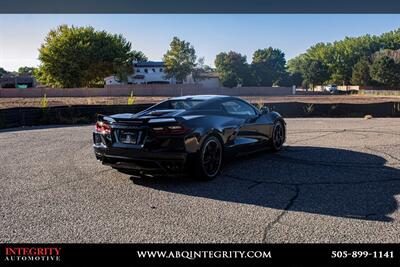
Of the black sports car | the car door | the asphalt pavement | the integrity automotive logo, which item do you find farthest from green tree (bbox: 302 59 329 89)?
the integrity automotive logo

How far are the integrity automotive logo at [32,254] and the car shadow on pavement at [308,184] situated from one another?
2.24 metres

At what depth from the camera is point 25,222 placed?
4.06 metres

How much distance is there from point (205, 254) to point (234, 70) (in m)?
81.7

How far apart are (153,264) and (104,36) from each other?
195 ft

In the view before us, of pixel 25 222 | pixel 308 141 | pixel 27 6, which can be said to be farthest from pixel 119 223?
pixel 27 6

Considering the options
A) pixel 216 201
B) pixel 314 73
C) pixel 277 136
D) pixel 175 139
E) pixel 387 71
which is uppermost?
pixel 314 73

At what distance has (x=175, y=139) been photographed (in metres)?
5.38

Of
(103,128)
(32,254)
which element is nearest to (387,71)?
(103,128)

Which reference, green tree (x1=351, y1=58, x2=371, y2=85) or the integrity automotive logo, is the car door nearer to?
the integrity automotive logo

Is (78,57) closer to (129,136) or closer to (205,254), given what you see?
(129,136)

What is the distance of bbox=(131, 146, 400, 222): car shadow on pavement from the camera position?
14.9 feet

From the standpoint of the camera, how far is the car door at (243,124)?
655 cm

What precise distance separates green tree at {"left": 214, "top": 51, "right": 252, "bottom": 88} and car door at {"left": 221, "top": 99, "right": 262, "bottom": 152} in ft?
243

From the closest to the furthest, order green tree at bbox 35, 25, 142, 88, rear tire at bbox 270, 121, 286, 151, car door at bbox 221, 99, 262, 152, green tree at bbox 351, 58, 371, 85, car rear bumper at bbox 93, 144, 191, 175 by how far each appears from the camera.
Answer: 1. car rear bumper at bbox 93, 144, 191, 175
2. car door at bbox 221, 99, 262, 152
3. rear tire at bbox 270, 121, 286, 151
4. green tree at bbox 35, 25, 142, 88
5. green tree at bbox 351, 58, 371, 85
